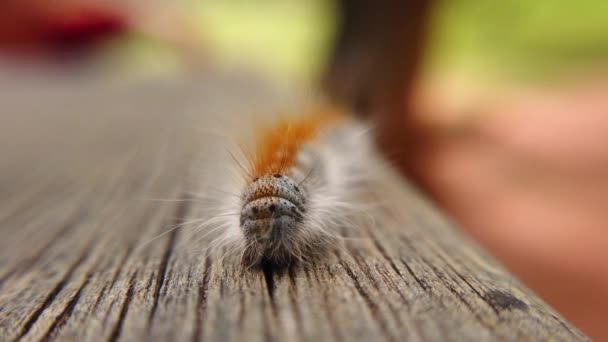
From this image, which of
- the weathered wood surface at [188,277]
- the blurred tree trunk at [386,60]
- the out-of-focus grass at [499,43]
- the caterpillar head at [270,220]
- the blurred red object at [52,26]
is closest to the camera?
the weathered wood surface at [188,277]

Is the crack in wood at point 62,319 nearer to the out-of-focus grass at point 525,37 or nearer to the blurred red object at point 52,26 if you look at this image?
the blurred red object at point 52,26

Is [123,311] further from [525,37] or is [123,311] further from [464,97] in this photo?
[525,37]

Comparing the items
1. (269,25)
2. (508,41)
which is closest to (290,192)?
(508,41)

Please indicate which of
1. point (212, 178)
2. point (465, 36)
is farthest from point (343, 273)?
point (465, 36)

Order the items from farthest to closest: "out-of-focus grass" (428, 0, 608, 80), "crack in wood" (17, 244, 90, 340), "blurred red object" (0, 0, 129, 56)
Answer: "out-of-focus grass" (428, 0, 608, 80), "blurred red object" (0, 0, 129, 56), "crack in wood" (17, 244, 90, 340)

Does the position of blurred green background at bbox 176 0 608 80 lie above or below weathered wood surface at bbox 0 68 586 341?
above

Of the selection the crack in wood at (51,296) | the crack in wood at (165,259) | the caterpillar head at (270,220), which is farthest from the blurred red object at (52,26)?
the caterpillar head at (270,220)

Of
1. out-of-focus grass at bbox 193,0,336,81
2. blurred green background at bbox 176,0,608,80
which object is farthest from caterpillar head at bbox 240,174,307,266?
out-of-focus grass at bbox 193,0,336,81

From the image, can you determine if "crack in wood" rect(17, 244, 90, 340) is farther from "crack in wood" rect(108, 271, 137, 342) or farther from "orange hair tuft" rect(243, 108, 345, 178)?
"orange hair tuft" rect(243, 108, 345, 178)
